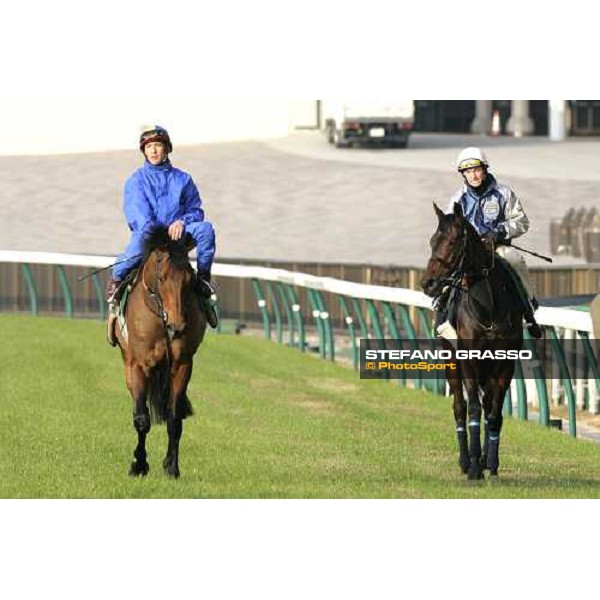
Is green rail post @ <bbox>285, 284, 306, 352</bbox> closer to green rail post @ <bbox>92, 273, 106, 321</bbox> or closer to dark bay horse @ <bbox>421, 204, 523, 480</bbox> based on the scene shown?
green rail post @ <bbox>92, 273, 106, 321</bbox>

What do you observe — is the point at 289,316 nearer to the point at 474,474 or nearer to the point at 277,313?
the point at 277,313

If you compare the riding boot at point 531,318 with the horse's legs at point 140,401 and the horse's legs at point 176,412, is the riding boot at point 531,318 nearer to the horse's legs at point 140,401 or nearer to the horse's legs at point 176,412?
the horse's legs at point 176,412

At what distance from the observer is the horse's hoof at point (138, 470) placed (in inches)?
493

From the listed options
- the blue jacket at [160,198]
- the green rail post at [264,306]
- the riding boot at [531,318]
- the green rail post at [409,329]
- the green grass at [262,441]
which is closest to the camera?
the blue jacket at [160,198]

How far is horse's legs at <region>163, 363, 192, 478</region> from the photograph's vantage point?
12.3m

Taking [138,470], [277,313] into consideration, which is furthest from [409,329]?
[138,470]

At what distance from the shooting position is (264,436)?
50.9 ft

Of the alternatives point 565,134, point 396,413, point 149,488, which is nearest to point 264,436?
point 396,413

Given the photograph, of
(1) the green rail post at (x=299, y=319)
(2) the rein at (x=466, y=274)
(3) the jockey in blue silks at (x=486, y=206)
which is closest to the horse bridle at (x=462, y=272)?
(2) the rein at (x=466, y=274)

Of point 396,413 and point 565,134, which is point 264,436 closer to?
point 396,413

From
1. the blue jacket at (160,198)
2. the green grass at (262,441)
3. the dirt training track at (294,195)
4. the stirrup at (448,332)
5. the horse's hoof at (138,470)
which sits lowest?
the dirt training track at (294,195)

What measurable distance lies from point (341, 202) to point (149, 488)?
39.6m

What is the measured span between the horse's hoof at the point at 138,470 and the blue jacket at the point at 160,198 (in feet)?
4.88

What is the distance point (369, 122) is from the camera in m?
58.7
